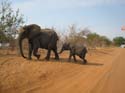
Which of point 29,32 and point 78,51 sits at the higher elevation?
point 29,32

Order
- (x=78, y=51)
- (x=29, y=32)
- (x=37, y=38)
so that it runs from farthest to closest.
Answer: (x=78, y=51)
(x=37, y=38)
(x=29, y=32)

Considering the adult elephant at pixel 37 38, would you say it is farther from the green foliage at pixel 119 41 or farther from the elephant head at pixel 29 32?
the green foliage at pixel 119 41

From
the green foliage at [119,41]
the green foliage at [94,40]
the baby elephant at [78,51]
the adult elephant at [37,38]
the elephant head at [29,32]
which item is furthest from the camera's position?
the green foliage at [119,41]

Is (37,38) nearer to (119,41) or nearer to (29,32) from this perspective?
(29,32)

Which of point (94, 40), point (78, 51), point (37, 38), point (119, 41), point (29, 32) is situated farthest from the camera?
point (119, 41)

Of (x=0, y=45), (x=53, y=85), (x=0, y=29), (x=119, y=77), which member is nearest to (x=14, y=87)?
(x=53, y=85)

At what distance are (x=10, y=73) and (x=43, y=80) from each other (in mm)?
1317

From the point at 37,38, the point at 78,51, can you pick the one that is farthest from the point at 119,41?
the point at 37,38

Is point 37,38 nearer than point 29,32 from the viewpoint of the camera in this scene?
No

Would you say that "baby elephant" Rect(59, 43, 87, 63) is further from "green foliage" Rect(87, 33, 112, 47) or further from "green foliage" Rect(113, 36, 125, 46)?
"green foliage" Rect(113, 36, 125, 46)

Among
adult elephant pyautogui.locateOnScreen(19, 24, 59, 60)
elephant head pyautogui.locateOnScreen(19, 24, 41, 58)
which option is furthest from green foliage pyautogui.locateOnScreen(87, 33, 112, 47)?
elephant head pyautogui.locateOnScreen(19, 24, 41, 58)

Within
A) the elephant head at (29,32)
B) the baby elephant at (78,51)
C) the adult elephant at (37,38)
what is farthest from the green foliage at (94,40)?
the elephant head at (29,32)

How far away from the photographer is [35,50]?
50.3ft

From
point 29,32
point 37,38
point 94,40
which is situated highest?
point 29,32
